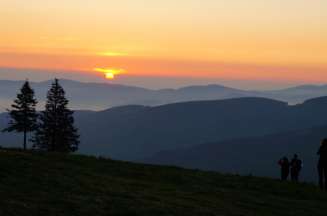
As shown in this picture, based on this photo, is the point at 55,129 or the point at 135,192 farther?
the point at 55,129

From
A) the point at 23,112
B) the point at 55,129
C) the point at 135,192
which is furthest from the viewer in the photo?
the point at 23,112

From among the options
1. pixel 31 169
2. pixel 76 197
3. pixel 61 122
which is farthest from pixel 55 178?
pixel 61 122

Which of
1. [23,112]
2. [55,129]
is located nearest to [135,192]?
[55,129]

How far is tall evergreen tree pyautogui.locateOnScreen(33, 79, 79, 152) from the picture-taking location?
6014cm

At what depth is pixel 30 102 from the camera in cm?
6350

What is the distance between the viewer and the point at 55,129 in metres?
60.8

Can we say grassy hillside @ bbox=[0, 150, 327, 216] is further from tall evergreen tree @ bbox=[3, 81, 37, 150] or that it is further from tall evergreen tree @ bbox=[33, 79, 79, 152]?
tall evergreen tree @ bbox=[3, 81, 37, 150]

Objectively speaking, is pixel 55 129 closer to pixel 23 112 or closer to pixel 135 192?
pixel 23 112

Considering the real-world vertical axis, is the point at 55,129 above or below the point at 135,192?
above

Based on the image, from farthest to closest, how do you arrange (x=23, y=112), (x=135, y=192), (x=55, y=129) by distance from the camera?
(x=23, y=112) < (x=55, y=129) < (x=135, y=192)

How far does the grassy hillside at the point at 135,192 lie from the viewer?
46.2 feet

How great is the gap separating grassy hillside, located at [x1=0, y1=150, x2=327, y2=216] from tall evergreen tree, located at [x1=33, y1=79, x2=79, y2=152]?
3491 centimetres

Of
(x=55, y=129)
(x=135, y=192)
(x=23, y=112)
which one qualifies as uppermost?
(x=23, y=112)

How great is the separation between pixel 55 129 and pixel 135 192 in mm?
44808
